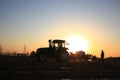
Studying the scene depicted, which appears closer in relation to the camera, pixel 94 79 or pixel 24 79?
pixel 24 79

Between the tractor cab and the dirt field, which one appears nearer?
the dirt field

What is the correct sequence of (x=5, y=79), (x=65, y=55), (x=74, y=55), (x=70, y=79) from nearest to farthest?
(x=5, y=79)
(x=70, y=79)
(x=65, y=55)
(x=74, y=55)

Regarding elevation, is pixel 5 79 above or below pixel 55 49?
below

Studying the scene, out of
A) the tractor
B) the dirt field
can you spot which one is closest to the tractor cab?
the tractor

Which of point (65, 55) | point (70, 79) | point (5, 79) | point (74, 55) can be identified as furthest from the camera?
point (74, 55)

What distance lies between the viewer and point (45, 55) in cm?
3080

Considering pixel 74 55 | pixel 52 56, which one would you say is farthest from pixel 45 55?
pixel 74 55

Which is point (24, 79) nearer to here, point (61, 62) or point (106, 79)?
point (106, 79)

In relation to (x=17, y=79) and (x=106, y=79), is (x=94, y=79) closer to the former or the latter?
(x=106, y=79)

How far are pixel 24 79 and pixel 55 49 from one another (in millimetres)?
16509

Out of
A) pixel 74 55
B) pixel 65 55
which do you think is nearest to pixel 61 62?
pixel 65 55

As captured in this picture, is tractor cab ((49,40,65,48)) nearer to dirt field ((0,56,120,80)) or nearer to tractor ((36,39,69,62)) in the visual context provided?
tractor ((36,39,69,62))

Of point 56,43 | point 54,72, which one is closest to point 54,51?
point 56,43

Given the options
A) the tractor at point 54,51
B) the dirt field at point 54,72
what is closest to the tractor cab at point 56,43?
the tractor at point 54,51
